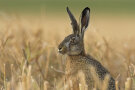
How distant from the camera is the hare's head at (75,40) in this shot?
16.1 ft

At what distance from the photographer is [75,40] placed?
502 centimetres

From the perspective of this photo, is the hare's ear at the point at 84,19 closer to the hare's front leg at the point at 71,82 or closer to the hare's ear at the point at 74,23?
the hare's ear at the point at 74,23

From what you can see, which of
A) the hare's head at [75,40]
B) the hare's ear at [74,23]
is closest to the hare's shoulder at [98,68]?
the hare's head at [75,40]

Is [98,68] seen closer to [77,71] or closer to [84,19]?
[77,71]

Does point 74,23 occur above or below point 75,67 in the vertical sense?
above

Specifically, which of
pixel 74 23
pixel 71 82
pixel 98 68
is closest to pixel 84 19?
pixel 74 23

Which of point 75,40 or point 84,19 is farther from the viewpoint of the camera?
point 84,19

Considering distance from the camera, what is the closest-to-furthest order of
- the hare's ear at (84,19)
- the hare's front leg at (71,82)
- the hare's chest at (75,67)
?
the hare's front leg at (71,82)
the hare's chest at (75,67)
the hare's ear at (84,19)

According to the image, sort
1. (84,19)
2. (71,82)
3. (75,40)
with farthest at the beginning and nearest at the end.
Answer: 1. (84,19)
2. (75,40)
3. (71,82)

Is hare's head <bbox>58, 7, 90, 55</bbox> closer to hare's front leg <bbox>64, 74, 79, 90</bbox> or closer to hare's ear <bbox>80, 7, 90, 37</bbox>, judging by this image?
hare's ear <bbox>80, 7, 90, 37</bbox>

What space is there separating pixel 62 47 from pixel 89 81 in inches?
17.5

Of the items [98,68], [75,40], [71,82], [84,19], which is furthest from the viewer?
[84,19]

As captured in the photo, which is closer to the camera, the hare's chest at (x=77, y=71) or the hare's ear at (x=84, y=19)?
the hare's chest at (x=77, y=71)

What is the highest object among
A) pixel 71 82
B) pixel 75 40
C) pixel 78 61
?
pixel 75 40
